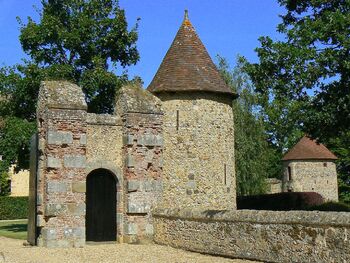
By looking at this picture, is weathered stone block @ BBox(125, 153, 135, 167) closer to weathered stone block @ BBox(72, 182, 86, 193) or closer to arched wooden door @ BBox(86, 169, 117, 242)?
arched wooden door @ BBox(86, 169, 117, 242)

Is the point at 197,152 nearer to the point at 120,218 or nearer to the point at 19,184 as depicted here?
the point at 120,218

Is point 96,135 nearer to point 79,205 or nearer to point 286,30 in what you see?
point 79,205

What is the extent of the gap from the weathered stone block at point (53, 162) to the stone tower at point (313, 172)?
2585 cm

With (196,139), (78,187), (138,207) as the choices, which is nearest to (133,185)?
(138,207)

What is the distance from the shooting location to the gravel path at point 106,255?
10.8m

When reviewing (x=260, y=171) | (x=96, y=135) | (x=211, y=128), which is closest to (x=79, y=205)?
(x=96, y=135)

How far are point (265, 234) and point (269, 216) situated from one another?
0.38 meters

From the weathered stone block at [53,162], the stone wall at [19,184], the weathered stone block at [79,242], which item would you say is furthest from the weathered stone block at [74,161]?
the stone wall at [19,184]

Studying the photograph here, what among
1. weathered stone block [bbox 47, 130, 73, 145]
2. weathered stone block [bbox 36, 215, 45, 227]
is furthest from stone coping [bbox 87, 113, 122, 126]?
weathered stone block [bbox 36, 215, 45, 227]

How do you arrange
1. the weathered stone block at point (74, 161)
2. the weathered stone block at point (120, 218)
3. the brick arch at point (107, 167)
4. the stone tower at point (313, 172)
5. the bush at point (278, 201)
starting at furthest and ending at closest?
1. the stone tower at point (313, 172)
2. the bush at point (278, 201)
3. the weathered stone block at point (120, 218)
4. the brick arch at point (107, 167)
5. the weathered stone block at point (74, 161)

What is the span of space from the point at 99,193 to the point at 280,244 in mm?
6423

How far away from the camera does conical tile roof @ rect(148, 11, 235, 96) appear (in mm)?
17562

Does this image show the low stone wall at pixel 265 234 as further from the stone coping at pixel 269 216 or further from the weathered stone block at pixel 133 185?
the weathered stone block at pixel 133 185

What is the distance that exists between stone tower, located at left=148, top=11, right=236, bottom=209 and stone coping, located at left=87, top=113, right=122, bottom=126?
9.99ft
